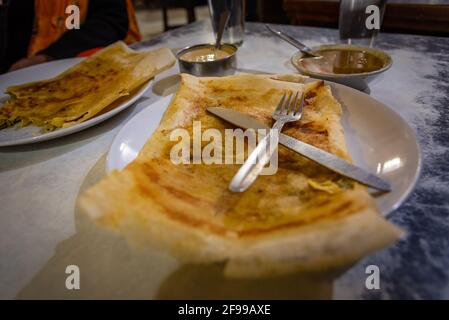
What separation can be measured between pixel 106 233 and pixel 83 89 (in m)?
0.70

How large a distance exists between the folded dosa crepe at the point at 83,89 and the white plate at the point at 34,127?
3 centimetres

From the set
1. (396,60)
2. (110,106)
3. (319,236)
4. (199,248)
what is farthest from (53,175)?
(396,60)

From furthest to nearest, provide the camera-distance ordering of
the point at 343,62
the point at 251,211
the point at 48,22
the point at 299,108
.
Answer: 1. the point at 48,22
2. the point at 343,62
3. the point at 299,108
4. the point at 251,211

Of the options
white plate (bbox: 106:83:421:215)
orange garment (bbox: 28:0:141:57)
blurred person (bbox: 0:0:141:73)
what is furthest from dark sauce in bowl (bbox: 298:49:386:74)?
orange garment (bbox: 28:0:141:57)

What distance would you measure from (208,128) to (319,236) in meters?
0.45

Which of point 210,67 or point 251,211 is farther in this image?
point 210,67

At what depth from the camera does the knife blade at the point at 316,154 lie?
542mm

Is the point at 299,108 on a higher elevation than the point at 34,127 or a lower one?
higher

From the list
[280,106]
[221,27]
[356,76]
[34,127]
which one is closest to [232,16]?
[221,27]

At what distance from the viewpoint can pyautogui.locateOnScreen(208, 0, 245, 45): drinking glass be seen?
1518mm

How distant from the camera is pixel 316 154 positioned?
0.63 metres

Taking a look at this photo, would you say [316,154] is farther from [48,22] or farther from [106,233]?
[48,22]

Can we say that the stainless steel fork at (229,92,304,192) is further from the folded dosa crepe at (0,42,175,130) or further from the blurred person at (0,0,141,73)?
the blurred person at (0,0,141,73)
